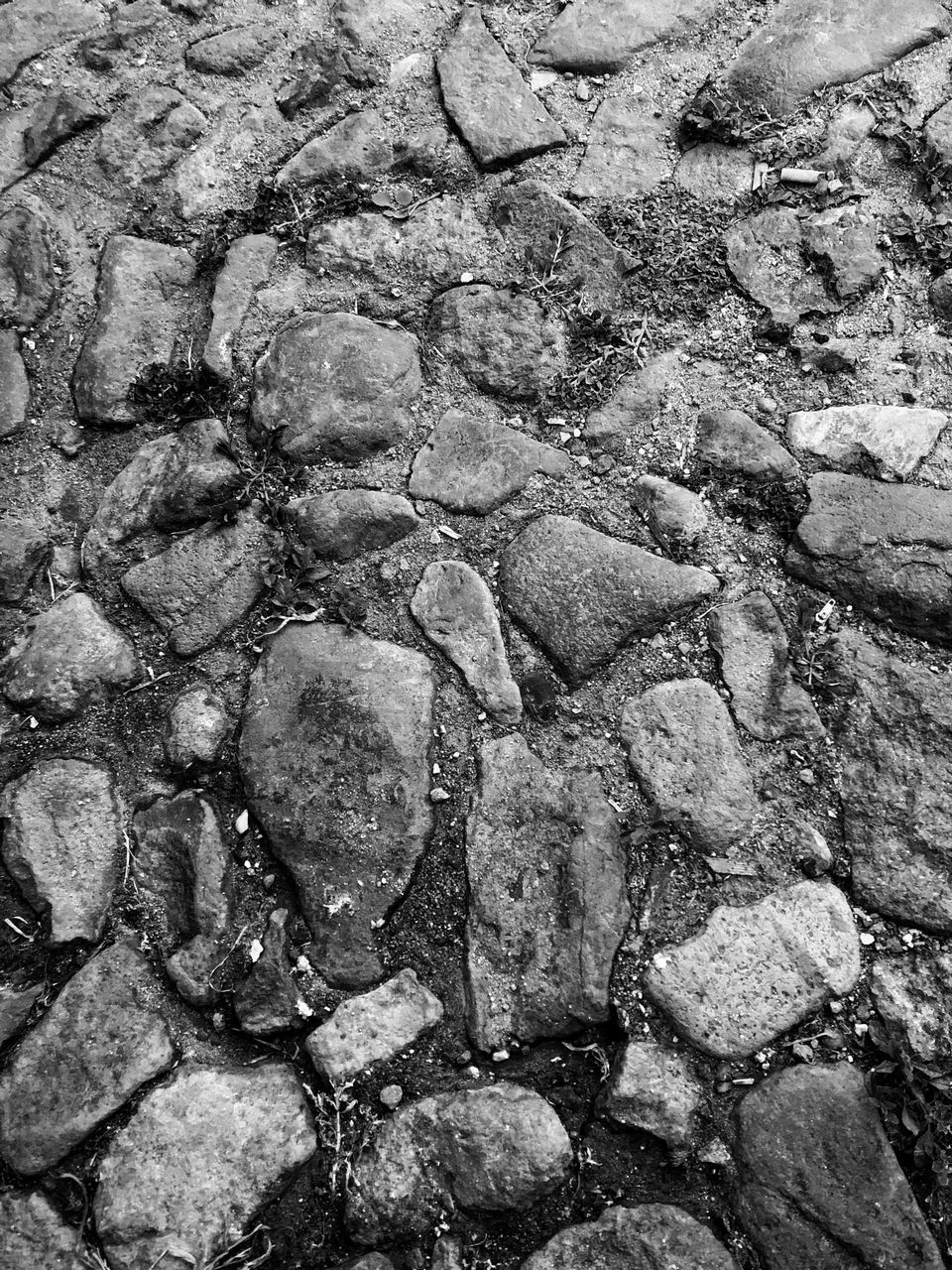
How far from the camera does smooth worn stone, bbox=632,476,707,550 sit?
205 centimetres

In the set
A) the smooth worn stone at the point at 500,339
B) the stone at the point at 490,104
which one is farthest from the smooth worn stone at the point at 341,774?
the stone at the point at 490,104

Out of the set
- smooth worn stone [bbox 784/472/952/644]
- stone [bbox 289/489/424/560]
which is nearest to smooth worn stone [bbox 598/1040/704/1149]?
smooth worn stone [bbox 784/472/952/644]

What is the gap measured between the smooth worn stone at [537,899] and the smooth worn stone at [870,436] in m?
0.91

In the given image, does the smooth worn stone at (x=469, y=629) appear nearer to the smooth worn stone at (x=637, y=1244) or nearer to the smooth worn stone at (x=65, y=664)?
the smooth worn stone at (x=65, y=664)

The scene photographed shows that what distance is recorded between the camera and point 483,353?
88.7 inches

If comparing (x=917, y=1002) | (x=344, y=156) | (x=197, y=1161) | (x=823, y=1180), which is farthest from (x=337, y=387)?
(x=823, y=1180)

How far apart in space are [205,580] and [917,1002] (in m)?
1.66

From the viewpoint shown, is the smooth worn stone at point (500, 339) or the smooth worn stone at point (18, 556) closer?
the smooth worn stone at point (18, 556)

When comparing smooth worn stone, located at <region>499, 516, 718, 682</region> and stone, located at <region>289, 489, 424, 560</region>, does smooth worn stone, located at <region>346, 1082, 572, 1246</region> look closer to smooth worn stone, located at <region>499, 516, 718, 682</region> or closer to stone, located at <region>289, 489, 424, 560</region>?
smooth worn stone, located at <region>499, 516, 718, 682</region>

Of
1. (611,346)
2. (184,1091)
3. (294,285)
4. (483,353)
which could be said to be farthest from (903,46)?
(184,1091)

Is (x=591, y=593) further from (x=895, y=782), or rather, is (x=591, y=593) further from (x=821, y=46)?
(x=821, y=46)

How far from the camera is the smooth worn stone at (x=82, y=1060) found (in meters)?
1.69

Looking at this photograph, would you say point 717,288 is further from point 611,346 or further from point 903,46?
point 903,46

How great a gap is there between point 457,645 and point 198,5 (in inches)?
82.4
